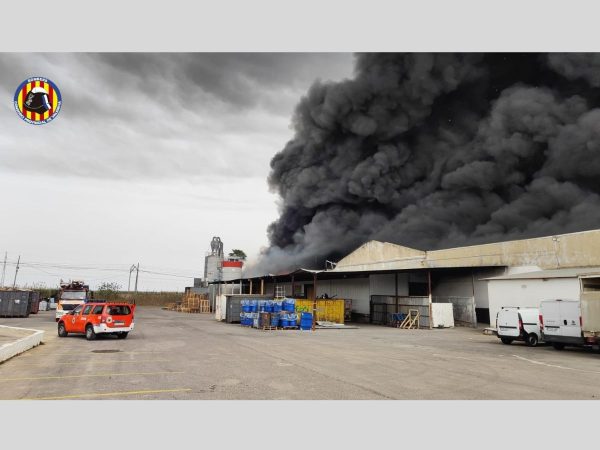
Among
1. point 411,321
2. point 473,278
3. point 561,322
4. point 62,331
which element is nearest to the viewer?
point 561,322

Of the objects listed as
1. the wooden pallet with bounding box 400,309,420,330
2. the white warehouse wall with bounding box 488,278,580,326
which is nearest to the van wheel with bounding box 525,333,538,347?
the white warehouse wall with bounding box 488,278,580,326

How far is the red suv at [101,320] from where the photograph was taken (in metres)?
17.8

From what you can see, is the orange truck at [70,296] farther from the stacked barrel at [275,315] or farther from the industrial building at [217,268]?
the industrial building at [217,268]

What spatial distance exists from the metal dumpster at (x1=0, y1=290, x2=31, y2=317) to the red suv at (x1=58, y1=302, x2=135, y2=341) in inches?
755

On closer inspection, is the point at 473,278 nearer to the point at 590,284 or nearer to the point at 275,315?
the point at 275,315

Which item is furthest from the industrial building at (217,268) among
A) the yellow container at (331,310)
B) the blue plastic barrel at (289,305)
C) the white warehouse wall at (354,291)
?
the blue plastic barrel at (289,305)

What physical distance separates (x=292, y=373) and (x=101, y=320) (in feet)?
35.9

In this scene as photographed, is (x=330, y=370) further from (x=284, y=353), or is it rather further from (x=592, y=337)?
(x=592, y=337)

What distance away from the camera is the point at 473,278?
1273 inches

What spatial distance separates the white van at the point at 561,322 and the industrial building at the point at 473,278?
6.57 meters

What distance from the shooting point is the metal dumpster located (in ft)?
111

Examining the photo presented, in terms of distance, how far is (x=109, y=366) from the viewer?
1088 cm

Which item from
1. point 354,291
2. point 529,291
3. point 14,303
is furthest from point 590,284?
point 14,303

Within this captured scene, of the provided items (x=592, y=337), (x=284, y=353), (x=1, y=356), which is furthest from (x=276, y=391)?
(x=592, y=337)
